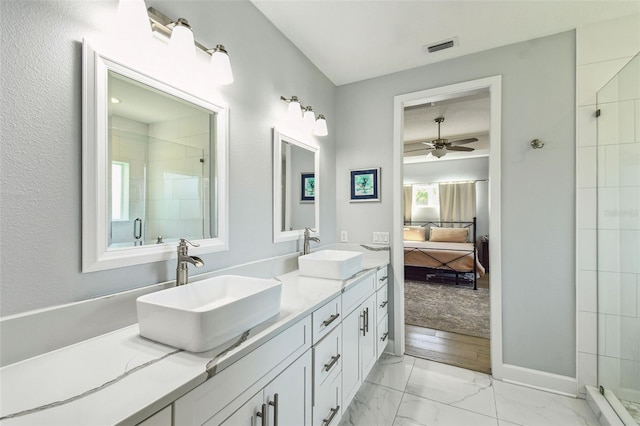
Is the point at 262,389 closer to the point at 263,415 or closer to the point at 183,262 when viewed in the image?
the point at 263,415

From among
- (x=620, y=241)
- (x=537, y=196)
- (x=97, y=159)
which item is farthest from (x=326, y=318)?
(x=620, y=241)

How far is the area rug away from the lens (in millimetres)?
3070

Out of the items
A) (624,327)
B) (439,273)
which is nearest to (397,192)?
(624,327)

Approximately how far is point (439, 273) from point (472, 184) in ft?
7.78

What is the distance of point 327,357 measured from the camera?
1.37 metres

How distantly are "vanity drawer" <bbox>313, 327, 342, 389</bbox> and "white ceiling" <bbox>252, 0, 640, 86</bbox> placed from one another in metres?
1.90

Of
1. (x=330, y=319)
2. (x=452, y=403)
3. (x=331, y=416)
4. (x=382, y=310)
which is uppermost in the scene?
(x=330, y=319)

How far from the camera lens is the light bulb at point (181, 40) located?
113 centimetres

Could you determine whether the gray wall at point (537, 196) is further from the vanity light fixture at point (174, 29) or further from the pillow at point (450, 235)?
the pillow at point (450, 235)

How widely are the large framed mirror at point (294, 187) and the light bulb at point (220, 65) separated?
20.9 inches

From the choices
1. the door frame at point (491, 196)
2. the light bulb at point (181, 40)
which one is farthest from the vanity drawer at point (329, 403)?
the light bulb at point (181, 40)

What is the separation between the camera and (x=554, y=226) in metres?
1.98

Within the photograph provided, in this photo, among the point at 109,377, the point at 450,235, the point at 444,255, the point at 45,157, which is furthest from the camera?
the point at 450,235

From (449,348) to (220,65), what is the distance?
286cm
